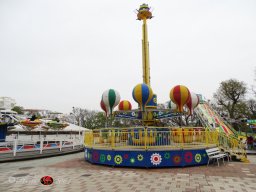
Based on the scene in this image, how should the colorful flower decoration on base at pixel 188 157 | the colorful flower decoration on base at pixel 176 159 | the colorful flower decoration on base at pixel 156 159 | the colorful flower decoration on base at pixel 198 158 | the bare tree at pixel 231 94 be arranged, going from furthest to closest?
1. the bare tree at pixel 231 94
2. the colorful flower decoration on base at pixel 198 158
3. the colorful flower decoration on base at pixel 188 157
4. the colorful flower decoration on base at pixel 176 159
5. the colorful flower decoration on base at pixel 156 159

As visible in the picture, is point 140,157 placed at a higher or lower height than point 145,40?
lower

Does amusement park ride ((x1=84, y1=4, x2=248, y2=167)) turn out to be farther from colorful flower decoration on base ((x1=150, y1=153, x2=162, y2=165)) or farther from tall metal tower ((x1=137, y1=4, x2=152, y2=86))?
tall metal tower ((x1=137, y1=4, x2=152, y2=86))

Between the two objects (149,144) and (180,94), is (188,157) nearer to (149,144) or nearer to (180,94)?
(149,144)

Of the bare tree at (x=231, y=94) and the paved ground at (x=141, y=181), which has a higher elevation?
the bare tree at (x=231, y=94)

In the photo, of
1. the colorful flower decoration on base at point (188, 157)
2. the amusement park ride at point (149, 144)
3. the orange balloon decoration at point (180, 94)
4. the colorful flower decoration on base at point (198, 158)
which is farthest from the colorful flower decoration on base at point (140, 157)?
the orange balloon decoration at point (180, 94)

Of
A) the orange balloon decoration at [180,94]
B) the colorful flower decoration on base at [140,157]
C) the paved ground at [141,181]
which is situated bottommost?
the paved ground at [141,181]

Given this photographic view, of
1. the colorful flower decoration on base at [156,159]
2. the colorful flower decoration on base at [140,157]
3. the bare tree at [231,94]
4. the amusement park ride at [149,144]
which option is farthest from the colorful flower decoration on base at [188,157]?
the bare tree at [231,94]

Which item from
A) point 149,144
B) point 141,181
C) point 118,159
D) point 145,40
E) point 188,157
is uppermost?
point 145,40

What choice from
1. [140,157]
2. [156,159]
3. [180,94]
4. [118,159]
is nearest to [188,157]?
[156,159]

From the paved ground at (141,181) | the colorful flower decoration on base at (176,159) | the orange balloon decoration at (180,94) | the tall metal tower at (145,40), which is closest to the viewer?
the paved ground at (141,181)

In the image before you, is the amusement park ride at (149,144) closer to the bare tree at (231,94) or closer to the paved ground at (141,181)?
the paved ground at (141,181)

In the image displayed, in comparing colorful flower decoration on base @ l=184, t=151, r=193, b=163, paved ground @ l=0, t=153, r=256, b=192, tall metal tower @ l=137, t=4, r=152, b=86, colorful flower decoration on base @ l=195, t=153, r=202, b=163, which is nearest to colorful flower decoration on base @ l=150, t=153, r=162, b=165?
paved ground @ l=0, t=153, r=256, b=192

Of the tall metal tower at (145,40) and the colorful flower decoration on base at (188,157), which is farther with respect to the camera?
the tall metal tower at (145,40)

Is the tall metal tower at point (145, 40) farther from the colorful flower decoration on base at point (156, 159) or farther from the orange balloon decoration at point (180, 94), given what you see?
the colorful flower decoration on base at point (156, 159)
